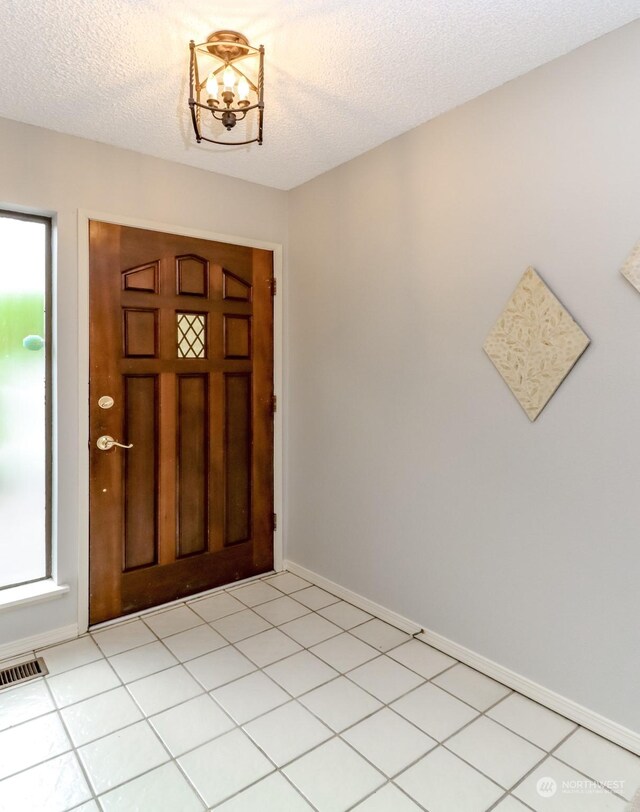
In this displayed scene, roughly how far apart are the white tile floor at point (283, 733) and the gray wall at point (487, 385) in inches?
10.4

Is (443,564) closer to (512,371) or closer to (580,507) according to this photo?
(580,507)

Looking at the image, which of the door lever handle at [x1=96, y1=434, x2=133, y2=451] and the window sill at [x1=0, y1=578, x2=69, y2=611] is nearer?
the window sill at [x1=0, y1=578, x2=69, y2=611]

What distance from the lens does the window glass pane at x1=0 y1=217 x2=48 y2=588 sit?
8.12 feet

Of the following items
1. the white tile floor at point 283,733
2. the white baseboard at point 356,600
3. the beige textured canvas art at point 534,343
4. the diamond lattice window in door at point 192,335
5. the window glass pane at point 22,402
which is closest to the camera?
the white tile floor at point 283,733

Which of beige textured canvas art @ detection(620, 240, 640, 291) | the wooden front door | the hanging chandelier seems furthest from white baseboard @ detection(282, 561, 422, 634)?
the hanging chandelier

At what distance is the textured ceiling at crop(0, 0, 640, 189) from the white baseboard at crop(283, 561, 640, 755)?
2.45 meters

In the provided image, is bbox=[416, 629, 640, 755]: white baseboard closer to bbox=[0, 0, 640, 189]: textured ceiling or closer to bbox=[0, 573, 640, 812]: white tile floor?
bbox=[0, 573, 640, 812]: white tile floor

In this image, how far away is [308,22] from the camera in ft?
5.64

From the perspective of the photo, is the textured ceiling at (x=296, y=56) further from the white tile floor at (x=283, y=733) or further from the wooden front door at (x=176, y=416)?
the white tile floor at (x=283, y=733)

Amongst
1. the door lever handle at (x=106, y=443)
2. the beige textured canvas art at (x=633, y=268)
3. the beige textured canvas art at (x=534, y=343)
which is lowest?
the door lever handle at (x=106, y=443)

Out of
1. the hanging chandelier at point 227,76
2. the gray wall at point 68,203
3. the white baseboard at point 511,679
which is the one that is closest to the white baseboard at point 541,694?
the white baseboard at point 511,679

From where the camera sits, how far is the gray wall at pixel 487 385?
182 centimetres

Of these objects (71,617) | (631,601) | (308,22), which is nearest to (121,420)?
(71,617)

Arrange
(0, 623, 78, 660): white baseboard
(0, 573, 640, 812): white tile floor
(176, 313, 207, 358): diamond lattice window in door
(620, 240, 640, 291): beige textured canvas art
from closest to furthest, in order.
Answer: (0, 573, 640, 812): white tile floor
(620, 240, 640, 291): beige textured canvas art
(0, 623, 78, 660): white baseboard
(176, 313, 207, 358): diamond lattice window in door
